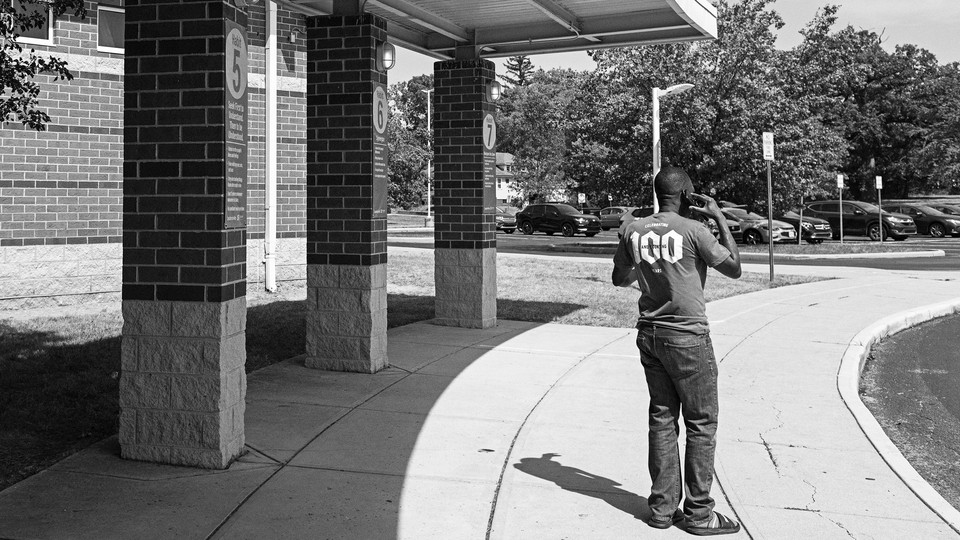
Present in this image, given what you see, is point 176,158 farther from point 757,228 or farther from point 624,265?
point 757,228

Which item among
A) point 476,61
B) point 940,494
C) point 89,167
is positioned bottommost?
point 940,494

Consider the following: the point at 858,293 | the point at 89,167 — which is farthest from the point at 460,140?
the point at 858,293

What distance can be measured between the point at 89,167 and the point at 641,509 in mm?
11615

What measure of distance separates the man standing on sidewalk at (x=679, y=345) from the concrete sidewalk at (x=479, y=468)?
243 mm

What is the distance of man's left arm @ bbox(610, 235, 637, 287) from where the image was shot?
5559 millimetres

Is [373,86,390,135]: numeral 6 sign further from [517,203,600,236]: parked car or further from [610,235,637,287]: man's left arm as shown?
[517,203,600,236]: parked car

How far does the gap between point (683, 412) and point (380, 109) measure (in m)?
5.41

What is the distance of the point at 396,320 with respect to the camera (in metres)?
13.9

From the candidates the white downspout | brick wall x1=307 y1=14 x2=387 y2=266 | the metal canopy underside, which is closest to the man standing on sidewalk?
brick wall x1=307 y1=14 x2=387 y2=266

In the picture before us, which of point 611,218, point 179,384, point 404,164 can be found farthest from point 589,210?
point 179,384

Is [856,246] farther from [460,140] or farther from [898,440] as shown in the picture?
[898,440]

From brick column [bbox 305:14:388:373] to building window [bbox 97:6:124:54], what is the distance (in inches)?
242

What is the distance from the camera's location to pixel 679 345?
5316mm

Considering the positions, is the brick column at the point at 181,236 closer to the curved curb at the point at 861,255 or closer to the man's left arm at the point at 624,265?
the man's left arm at the point at 624,265
